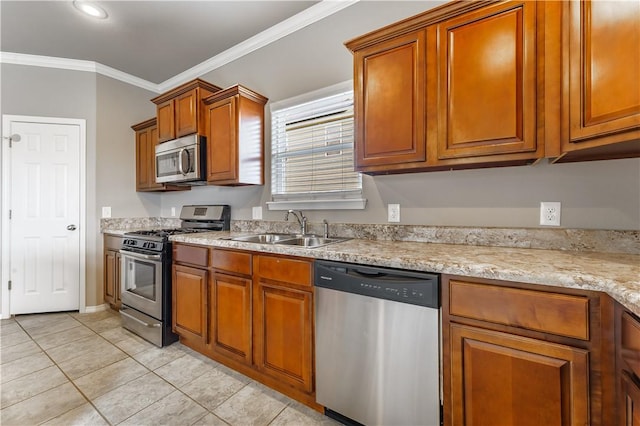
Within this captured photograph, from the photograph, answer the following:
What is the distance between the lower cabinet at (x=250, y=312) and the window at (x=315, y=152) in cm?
78

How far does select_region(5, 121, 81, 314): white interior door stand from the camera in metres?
3.05

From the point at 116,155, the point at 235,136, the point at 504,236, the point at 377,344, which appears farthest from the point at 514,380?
the point at 116,155

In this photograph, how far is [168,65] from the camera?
3309mm

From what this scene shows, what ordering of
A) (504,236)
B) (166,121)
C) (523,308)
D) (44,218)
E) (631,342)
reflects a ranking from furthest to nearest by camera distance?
(44,218)
(166,121)
(504,236)
(523,308)
(631,342)

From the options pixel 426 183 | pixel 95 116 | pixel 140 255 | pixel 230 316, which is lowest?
pixel 230 316

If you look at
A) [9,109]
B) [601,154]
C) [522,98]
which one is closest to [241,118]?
[522,98]

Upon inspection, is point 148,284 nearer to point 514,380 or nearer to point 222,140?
point 222,140

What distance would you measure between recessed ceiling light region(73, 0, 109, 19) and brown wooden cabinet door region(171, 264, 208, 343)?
227 centimetres

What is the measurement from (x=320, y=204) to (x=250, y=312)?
3.25ft

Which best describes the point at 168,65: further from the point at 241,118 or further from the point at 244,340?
the point at 244,340

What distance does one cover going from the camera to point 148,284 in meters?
2.48

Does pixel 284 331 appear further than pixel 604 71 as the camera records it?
Yes

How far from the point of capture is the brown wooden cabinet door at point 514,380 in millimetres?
951

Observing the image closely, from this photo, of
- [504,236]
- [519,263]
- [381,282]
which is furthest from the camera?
[504,236]
